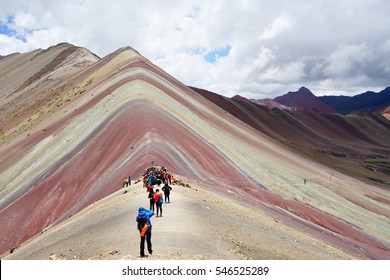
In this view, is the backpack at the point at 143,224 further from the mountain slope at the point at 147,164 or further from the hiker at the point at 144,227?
the mountain slope at the point at 147,164

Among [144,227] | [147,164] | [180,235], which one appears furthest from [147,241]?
[147,164]

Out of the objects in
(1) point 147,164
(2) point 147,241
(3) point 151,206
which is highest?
(1) point 147,164

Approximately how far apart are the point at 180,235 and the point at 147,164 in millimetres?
15495

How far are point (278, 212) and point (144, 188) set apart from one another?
1206 cm

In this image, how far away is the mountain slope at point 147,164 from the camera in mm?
29328

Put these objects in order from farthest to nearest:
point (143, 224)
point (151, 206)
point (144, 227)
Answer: point (151, 206)
point (143, 224)
point (144, 227)

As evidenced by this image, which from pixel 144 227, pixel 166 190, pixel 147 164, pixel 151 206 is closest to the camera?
pixel 144 227

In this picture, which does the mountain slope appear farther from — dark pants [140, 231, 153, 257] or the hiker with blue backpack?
dark pants [140, 231, 153, 257]

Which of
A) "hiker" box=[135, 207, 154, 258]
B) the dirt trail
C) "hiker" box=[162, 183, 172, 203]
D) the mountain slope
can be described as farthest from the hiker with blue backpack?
the mountain slope

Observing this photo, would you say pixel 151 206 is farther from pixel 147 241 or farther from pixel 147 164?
pixel 147 164

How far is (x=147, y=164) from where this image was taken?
28.5 meters

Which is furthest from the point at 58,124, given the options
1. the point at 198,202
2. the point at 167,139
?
the point at 198,202

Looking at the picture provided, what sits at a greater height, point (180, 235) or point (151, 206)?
point (151, 206)
